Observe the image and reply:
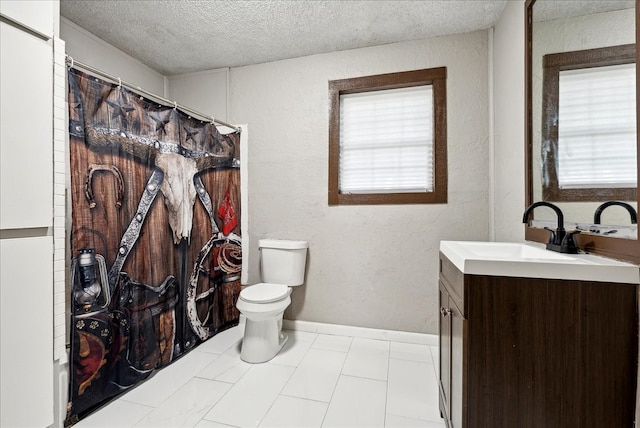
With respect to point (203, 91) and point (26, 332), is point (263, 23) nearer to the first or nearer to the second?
point (203, 91)

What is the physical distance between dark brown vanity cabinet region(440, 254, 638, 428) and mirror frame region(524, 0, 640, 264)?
0.14 m

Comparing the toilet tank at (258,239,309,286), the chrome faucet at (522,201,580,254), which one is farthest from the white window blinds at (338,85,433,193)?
the chrome faucet at (522,201,580,254)

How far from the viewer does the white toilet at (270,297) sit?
6.29 feet

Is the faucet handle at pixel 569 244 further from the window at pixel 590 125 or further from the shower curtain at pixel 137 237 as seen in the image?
the shower curtain at pixel 137 237

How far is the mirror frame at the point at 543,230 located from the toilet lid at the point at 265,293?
1.53m

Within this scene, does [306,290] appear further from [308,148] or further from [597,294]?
[597,294]

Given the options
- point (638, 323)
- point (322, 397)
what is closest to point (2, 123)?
point (322, 397)

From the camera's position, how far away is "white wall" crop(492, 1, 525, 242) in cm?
161

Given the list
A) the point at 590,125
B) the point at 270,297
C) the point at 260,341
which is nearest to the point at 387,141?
the point at 590,125

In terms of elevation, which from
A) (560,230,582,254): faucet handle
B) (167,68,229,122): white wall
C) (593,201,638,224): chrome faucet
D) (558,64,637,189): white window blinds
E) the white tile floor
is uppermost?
(167,68,229,122): white wall

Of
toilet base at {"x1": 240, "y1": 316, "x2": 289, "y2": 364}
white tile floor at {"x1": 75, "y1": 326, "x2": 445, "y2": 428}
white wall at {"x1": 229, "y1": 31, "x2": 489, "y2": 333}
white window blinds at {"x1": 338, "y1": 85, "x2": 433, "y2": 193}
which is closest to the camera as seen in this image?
white tile floor at {"x1": 75, "y1": 326, "x2": 445, "y2": 428}

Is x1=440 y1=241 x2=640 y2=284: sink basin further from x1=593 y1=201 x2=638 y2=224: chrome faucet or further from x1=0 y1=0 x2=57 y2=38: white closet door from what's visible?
x1=0 y1=0 x2=57 y2=38: white closet door

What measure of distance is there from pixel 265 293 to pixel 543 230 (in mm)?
1657

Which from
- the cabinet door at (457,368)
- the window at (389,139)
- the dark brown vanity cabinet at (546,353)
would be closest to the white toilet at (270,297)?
the window at (389,139)
